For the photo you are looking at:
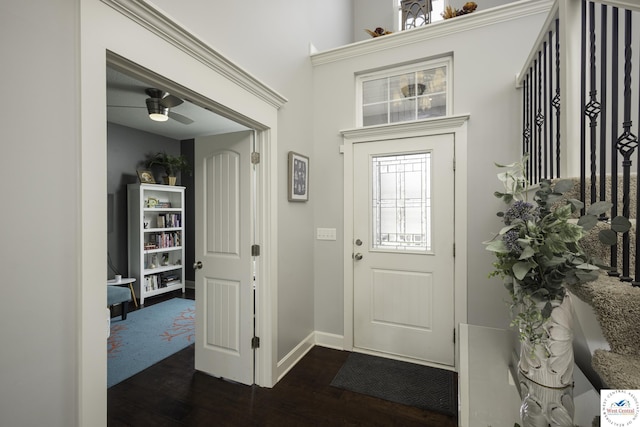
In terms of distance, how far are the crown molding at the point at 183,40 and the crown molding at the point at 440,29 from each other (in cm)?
118

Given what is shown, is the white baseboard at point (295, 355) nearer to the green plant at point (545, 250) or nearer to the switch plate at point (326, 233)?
the switch plate at point (326, 233)

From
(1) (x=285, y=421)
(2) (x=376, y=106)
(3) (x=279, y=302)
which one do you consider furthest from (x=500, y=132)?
(1) (x=285, y=421)

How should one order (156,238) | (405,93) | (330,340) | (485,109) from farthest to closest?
1. (156,238)
2. (330,340)
3. (405,93)
4. (485,109)

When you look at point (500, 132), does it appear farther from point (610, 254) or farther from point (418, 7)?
point (418, 7)

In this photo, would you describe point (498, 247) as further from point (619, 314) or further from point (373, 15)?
point (373, 15)

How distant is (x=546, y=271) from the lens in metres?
0.84

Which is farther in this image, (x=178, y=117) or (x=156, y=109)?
(x=178, y=117)

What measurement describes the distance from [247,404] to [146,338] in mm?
1741

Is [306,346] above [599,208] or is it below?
below

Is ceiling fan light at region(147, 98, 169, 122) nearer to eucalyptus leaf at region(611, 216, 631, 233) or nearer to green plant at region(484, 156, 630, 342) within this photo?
green plant at region(484, 156, 630, 342)

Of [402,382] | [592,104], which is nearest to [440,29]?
[592,104]

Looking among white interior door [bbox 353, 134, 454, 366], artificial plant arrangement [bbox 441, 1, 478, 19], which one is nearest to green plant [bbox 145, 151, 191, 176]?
white interior door [bbox 353, 134, 454, 366]

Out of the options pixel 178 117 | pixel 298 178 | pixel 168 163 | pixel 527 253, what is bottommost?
pixel 527 253

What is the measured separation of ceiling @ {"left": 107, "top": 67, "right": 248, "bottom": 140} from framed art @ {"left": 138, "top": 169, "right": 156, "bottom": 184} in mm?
718
